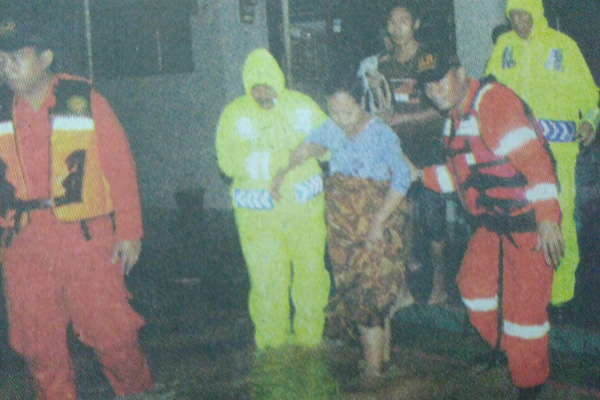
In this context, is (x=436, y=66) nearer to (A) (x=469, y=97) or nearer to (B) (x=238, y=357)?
(A) (x=469, y=97)

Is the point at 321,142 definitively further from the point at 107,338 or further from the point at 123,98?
the point at 123,98

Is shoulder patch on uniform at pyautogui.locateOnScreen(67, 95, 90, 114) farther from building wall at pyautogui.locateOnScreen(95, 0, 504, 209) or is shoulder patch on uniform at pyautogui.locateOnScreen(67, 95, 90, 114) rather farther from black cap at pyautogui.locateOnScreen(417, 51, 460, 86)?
black cap at pyautogui.locateOnScreen(417, 51, 460, 86)

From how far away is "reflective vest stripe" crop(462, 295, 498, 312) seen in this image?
2.71 meters

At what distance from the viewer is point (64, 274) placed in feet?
9.01

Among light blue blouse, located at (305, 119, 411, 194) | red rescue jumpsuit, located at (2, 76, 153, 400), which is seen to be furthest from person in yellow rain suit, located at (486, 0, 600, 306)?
red rescue jumpsuit, located at (2, 76, 153, 400)

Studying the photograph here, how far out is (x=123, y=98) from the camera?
430cm

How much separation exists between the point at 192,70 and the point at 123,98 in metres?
0.65

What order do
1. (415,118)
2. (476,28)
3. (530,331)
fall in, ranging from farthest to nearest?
(415,118) → (476,28) → (530,331)

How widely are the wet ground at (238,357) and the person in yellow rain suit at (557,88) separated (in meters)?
0.68

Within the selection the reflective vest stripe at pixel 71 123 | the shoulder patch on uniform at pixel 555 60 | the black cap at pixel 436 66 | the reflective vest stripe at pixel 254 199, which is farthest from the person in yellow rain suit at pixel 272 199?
the shoulder patch on uniform at pixel 555 60

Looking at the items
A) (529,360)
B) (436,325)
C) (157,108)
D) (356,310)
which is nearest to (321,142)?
(356,310)

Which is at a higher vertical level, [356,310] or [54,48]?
[54,48]

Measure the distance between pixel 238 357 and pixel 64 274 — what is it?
1.08 m

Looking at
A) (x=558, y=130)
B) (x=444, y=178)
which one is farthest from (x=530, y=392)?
(x=558, y=130)
